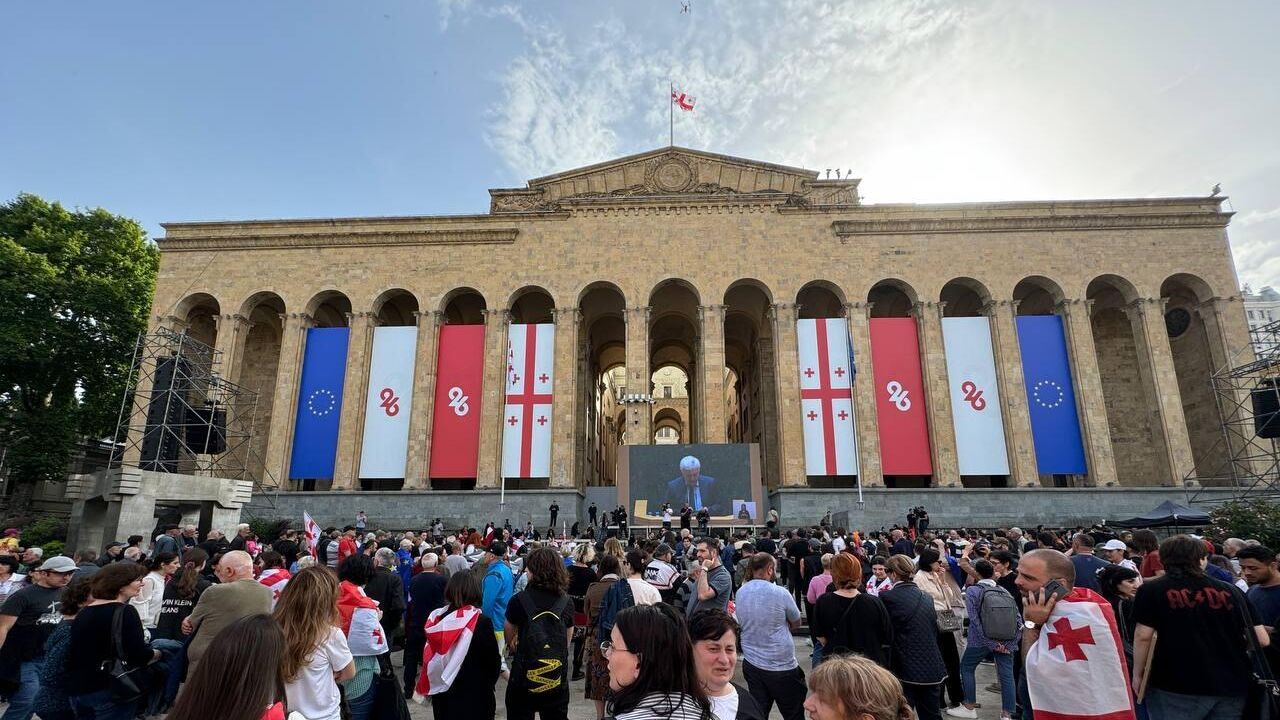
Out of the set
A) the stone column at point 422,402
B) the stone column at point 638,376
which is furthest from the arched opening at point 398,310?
the stone column at point 638,376

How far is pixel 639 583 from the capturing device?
559cm

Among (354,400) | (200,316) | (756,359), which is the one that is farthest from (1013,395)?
(200,316)

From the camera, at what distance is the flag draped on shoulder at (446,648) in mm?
4281

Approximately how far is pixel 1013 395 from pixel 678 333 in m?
17.4

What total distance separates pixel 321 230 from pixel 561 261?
10692 mm

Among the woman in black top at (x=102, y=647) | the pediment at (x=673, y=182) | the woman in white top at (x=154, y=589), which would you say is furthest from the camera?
the pediment at (x=673, y=182)

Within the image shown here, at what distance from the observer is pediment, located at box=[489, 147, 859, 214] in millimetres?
28984

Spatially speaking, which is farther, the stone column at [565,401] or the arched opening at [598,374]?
the arched opening at [598,374]

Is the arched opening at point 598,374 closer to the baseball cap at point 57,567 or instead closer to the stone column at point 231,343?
the stone column at point 231,343

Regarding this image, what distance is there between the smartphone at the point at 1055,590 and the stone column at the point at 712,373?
2195 cm

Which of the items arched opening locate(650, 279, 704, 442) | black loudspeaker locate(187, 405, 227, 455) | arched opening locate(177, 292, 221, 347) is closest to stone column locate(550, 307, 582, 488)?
arched opening locate(650, 279, 704, 442)

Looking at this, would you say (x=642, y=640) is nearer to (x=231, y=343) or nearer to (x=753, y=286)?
(x=753, y=286)

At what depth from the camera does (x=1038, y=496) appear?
23.7 m

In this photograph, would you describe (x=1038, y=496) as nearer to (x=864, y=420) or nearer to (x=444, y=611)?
(x=864, y=420)
